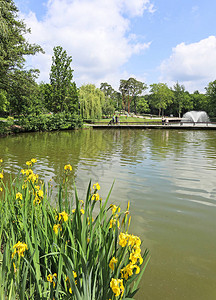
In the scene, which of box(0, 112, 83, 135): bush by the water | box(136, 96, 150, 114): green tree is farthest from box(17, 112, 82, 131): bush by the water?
box(136, 96, 150, 114): green tree

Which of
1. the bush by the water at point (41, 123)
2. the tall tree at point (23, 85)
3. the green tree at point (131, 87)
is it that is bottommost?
the bush by the water at point (41, 123)

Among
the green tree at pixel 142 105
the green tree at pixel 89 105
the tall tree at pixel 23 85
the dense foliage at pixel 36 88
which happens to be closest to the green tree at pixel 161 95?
the dense foliage at pixel 36 88

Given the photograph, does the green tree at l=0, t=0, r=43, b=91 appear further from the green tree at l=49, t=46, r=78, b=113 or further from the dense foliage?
the green tree at l=49, t=46, r=78, b=113

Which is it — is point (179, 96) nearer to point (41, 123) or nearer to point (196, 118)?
point (196, 118)

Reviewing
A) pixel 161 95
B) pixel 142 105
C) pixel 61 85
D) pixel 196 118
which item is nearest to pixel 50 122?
pixel 61 85

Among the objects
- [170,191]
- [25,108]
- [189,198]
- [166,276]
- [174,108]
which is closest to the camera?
[166,276]

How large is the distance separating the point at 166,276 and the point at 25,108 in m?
27.8

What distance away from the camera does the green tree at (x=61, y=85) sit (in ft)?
107

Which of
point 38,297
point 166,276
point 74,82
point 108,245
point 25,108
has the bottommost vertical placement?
point 166,276

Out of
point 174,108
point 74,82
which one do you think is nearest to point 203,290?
point 74,82

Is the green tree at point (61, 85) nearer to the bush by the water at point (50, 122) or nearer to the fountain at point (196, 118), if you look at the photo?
the bush by the water at point (50, 122)

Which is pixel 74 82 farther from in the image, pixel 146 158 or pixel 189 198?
pixel 189 198

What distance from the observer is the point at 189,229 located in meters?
4.02

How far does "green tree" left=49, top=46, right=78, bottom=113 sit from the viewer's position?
3269cm
